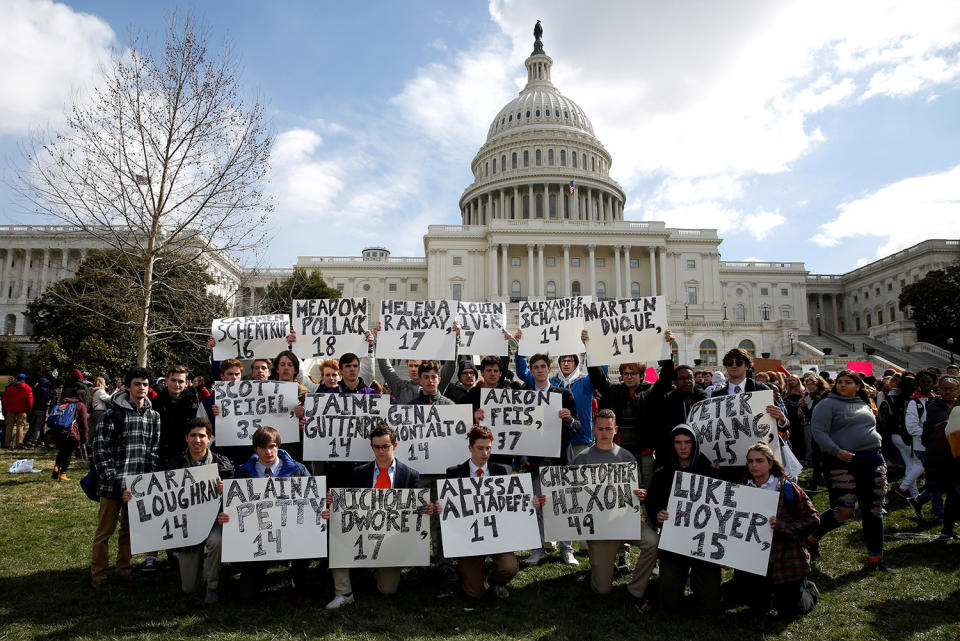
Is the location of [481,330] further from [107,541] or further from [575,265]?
[575,265]

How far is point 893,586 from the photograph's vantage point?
21.6ft

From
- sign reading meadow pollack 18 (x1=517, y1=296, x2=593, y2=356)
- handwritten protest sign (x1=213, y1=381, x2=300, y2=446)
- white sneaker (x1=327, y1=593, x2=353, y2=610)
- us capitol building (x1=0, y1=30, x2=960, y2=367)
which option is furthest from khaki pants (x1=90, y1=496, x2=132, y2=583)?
us capitol building (x1=0, y1=30, x2=960, y2=367)

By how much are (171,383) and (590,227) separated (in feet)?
229

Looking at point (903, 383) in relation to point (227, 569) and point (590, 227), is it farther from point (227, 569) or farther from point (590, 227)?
point (590, 227)

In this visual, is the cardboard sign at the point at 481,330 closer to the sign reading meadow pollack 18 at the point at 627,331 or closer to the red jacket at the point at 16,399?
the sign reading meadow pollack 18 at the point at 627,331

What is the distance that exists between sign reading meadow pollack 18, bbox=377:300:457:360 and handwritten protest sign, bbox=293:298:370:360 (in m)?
0.33

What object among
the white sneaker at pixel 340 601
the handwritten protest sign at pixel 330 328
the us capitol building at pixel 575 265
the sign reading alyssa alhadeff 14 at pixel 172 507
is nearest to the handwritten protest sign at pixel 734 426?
the white sneaker at pixel 340 601

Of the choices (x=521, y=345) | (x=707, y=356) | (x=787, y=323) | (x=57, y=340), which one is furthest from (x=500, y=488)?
(x=787, y=323)

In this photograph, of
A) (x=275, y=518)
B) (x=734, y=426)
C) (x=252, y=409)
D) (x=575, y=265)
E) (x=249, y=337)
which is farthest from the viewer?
(x=575, y=265)

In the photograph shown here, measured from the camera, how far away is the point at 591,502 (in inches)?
266

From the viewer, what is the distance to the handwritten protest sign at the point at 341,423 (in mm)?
7473

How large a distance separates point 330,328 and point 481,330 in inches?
88.7

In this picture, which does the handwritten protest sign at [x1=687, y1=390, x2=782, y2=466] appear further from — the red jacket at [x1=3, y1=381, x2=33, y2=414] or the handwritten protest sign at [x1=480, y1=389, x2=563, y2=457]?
the red jacket at [x1=3, y1=381, x2=33, y2=414]

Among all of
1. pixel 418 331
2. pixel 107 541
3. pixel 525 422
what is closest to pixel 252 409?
pixel 107 541
